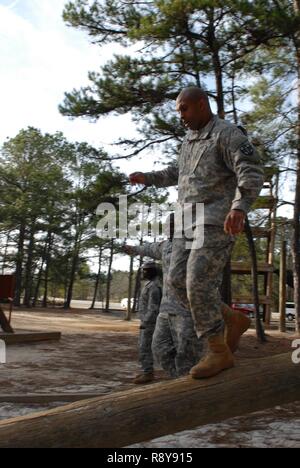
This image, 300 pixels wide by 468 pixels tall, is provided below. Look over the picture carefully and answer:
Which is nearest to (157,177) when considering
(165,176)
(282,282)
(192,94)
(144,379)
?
(165,176)

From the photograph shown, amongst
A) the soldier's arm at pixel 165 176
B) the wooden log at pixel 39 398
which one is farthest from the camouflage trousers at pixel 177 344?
the wooden log at pixel 39 398

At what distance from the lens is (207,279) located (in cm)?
291

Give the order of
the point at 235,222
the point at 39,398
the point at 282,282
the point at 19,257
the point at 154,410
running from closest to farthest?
1. the point at 154,410
2. the point at 235,222
3. the point at 39,398
4. the point at 282,282
5. the point at 19,257

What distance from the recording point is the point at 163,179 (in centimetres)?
371

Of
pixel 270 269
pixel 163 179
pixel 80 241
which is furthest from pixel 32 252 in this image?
pixel 163 179

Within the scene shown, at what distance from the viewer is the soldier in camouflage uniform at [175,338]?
381 cm

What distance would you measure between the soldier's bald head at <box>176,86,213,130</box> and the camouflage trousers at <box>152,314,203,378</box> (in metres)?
1.50

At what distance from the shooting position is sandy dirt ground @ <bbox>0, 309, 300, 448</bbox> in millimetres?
4250

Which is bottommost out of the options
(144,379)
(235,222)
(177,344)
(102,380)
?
(102,380)

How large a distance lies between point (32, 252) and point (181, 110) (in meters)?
36.8

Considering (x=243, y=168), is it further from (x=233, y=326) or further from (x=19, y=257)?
(x=19, y=257)

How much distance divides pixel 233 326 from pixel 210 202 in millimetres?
846

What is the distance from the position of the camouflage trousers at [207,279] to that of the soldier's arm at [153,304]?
3347 mm

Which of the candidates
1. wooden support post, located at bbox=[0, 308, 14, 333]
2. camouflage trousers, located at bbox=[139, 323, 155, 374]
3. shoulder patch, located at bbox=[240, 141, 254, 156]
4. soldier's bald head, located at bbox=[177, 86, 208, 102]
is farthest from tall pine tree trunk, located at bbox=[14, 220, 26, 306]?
shoulder patch, located at bbox=[240, 141, 254, 156]
